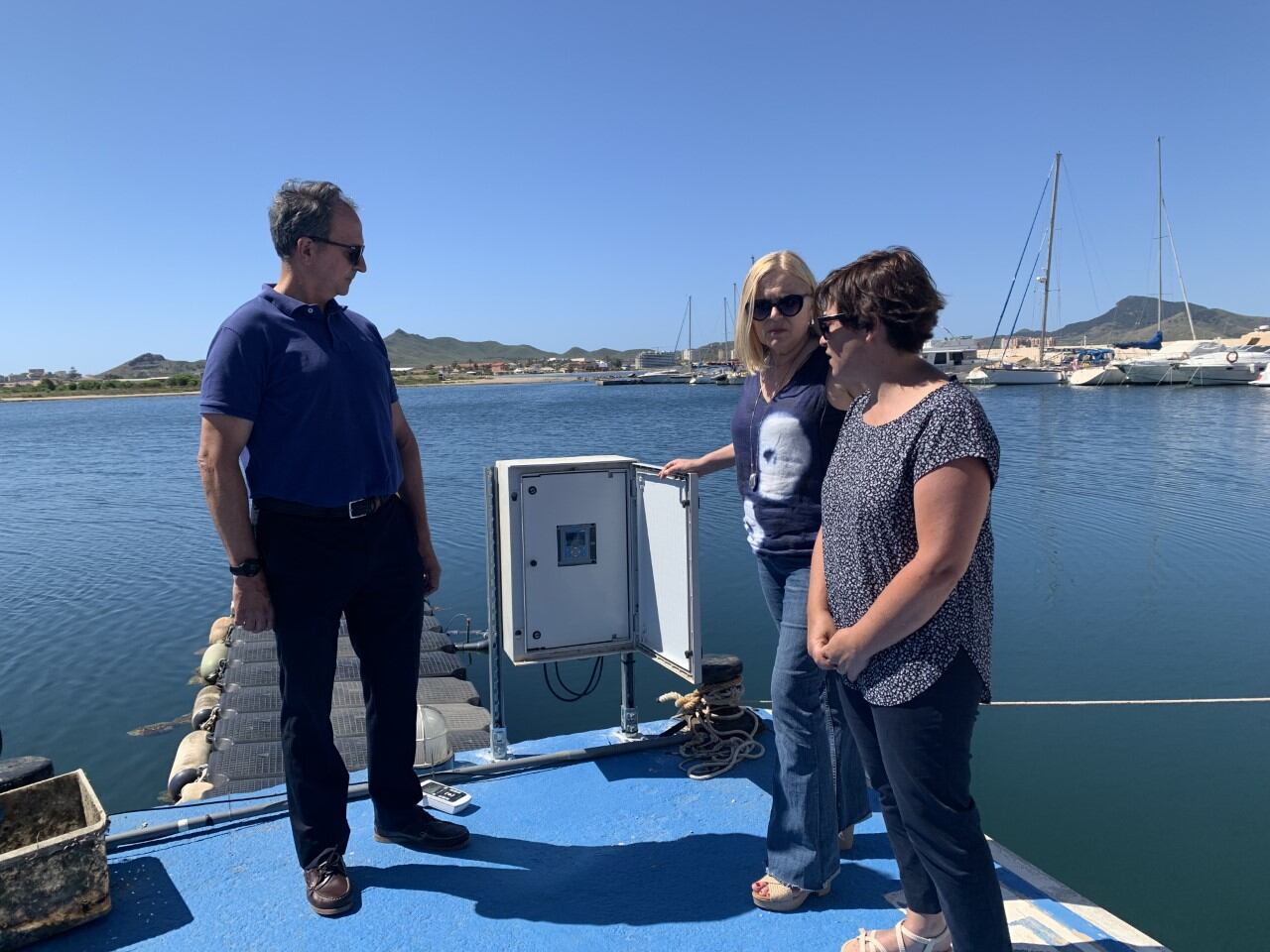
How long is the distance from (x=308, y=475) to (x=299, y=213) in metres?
0.72

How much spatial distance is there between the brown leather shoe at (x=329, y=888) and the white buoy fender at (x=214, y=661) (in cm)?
575

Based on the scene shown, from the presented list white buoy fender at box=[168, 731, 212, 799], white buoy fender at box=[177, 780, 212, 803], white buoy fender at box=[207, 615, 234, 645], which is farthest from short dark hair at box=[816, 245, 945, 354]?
white buoy fender at box=[207, 615, 234, 645]

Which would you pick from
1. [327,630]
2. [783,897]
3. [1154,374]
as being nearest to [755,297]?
[327,630]

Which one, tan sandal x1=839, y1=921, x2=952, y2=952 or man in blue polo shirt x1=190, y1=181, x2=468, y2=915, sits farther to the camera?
man in blue polo shirt x1=190, y1=181, x2=468, y2=915

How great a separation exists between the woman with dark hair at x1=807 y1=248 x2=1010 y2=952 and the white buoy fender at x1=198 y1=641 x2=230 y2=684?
7.09m

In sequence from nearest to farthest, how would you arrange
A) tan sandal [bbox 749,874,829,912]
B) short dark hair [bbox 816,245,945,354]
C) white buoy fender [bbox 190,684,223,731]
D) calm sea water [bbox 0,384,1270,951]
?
short dark hair [bbox 816,245,945,354] < tan sandal [bbox 749,874,829,912] < calm sea water [bbox 0,384,1270,951] < white buoy fender [bbox 190,684,223,731]

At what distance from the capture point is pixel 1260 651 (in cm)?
820

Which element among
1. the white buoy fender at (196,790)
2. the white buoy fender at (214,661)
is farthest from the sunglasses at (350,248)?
the white buoy fender at (214,661)

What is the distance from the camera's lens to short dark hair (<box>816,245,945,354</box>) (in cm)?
185

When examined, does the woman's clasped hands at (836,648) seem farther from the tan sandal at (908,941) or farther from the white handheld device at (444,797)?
the white handheld device at (444,797)

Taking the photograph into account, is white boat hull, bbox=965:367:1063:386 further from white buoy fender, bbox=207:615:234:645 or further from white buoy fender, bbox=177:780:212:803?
white buoy fender, bbox=177:780:212:803

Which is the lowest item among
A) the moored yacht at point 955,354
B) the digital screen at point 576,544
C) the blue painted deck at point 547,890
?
the blue painted deck at point 547,890

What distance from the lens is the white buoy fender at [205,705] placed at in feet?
21.4

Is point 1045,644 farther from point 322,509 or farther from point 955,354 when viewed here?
point 955,354
